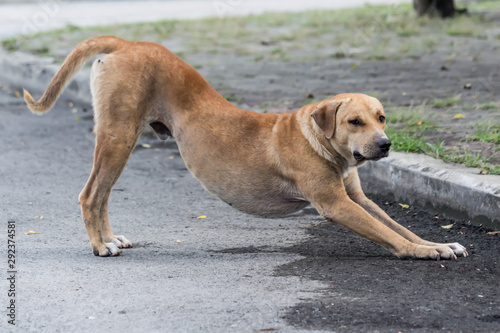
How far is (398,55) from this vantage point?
11586 millimetres

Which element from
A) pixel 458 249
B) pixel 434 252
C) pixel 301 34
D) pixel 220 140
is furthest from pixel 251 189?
pixel 301 34

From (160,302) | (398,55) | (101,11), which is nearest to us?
(160,302)

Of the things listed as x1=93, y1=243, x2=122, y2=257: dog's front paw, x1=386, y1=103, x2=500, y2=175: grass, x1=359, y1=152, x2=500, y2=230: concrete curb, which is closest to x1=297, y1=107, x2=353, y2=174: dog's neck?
x1=359, y1=152, x2=500, y2=230: concrete curb

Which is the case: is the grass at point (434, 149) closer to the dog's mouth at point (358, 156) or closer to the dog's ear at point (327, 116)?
the dog's mouth at point (358, 156)

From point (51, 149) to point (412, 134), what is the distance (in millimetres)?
3878

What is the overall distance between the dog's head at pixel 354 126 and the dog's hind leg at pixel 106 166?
4.18ft

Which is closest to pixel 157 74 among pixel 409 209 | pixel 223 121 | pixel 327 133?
pixel 223 121

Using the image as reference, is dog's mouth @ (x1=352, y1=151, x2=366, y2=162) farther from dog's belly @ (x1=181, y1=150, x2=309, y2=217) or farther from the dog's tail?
the dog's tail

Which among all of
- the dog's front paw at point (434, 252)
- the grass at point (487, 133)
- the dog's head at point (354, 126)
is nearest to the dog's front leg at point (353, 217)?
the dog's front paw at point (434, 252)

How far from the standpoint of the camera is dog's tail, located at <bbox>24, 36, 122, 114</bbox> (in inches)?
198

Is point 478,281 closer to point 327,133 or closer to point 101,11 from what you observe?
point 327,133

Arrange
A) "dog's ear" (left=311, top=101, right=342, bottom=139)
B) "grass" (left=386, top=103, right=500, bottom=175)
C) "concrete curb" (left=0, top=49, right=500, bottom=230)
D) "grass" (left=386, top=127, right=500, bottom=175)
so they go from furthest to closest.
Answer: "grass" (left=386, top=103, right=500, bottom=175) < "grass" (left=386, top=127, right=500, bottom=175) < "concrete curb" (left=0, top=49, right=500, bottom=230) < "dog's ear" (left=311, top=101, right=342, bottom=139)

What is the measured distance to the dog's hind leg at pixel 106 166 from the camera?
489 centimetres

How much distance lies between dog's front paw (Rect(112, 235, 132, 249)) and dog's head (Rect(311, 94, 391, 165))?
1556 millimetres
